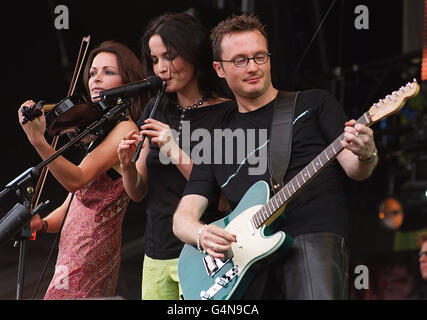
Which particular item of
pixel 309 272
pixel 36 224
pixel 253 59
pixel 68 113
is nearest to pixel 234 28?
pixel 253 59

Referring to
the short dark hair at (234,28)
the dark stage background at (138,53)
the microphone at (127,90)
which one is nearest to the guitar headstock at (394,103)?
the short dark hair at (234,28)

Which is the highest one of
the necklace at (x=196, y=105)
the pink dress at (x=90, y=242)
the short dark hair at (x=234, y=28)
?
the short dark hair at (x=234, y=28)

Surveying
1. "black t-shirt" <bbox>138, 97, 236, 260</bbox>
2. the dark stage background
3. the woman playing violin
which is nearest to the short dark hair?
"black t-shirt" <bbox>138, 97, 236, 260</bbox>

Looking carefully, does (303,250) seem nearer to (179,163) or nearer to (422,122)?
(179,163)

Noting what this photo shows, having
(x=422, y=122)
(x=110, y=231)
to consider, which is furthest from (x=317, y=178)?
(x=422, y=122)

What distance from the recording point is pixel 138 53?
133 inches

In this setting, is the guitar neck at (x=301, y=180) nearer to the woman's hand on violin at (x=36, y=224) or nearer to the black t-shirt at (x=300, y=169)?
the black t-shirt at (x=300, y=169)

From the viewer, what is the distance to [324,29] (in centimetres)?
357

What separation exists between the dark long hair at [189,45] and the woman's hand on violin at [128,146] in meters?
0.41

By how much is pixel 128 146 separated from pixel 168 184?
29cm

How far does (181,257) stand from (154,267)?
0.24 m

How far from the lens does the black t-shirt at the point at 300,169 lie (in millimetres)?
2010

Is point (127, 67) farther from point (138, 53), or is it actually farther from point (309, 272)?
point (309, 272)
